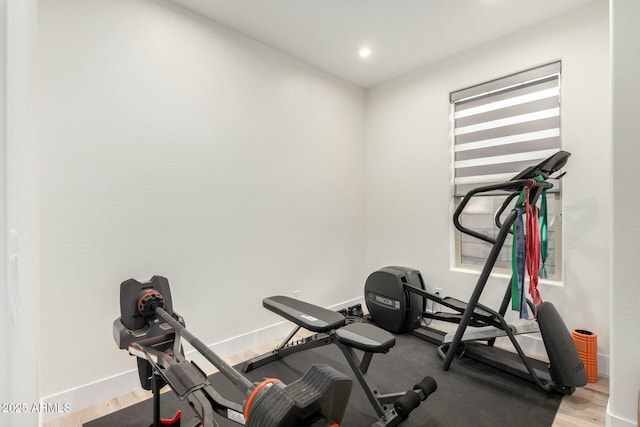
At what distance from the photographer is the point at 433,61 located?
11.3 feet

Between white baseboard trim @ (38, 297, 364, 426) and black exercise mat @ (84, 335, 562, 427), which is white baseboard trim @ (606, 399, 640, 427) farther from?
white baseboard trim @ (38, 297, 364, 426)

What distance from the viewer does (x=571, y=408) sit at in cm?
202

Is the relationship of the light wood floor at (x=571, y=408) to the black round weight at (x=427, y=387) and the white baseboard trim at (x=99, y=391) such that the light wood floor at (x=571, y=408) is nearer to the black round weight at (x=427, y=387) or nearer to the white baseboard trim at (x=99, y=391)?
the white baseboard trim at (x=99, y=391)

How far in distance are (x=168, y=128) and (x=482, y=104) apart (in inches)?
119

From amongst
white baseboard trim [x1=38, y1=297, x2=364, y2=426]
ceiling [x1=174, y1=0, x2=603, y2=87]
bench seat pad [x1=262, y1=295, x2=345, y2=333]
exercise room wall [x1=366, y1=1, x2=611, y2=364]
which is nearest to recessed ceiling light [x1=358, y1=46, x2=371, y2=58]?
ceiling [x1=174, y1=0, x2=603, y2=87]

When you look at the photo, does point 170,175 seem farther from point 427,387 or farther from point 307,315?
point 427,387

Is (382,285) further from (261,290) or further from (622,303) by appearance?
(622,303)

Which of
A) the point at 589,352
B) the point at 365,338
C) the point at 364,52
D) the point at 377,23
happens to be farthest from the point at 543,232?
the point at 364,52

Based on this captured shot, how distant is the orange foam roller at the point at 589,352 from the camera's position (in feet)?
7.64

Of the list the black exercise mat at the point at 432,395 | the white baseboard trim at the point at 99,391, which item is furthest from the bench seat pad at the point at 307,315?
the white baseboard trim at the point at 99,391

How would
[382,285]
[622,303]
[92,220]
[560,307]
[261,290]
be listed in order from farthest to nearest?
[382,285]
[261,290]
[560,307]
[92,220]
[622,303]

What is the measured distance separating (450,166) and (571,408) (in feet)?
7.43

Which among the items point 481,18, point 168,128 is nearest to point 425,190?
point 481,18

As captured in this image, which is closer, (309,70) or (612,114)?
(612,114)
